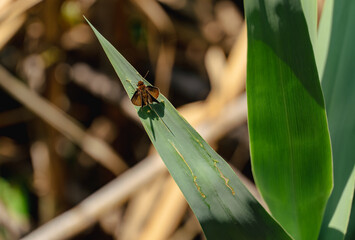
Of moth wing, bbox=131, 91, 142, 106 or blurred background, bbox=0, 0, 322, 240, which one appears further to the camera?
blurred background, bbox=0, 0, 322, 240

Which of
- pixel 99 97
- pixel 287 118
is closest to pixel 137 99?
pixel 287 118

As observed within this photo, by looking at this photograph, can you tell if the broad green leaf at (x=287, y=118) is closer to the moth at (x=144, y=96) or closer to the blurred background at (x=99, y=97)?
the moth at (x=144, y=96)

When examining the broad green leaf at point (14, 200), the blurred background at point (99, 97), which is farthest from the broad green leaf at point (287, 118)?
the broad green leaf at point (14, 200)

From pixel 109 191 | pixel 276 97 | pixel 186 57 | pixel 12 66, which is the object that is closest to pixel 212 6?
pixel 186 57

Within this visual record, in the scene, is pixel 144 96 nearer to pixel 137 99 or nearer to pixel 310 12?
pixel 137 99

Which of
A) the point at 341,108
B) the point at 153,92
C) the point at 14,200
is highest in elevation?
the point at 14,200

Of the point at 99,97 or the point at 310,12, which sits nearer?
the point at 310,12

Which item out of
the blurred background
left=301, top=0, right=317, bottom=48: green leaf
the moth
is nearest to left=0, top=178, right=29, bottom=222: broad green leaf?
the blurred background

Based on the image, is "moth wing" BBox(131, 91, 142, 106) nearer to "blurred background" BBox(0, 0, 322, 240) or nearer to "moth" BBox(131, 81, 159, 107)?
"moth" BBox(131, 81, 159, 107)
